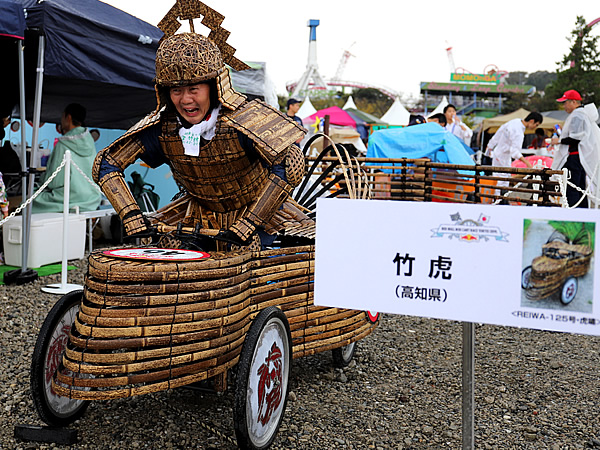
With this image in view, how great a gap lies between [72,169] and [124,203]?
176 inches

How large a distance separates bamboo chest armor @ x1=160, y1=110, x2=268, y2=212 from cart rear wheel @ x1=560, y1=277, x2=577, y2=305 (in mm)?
1702

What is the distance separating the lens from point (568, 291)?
1.52m

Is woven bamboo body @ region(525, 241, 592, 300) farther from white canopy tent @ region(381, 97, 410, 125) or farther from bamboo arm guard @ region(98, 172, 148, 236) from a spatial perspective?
white canopy tent @ region(381, 97, 410, 125)

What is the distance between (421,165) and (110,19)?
11.3ft

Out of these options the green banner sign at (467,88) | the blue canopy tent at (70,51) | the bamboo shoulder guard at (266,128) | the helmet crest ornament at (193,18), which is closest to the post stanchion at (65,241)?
the blue canopy tent at (70,51)

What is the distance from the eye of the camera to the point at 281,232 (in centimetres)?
315

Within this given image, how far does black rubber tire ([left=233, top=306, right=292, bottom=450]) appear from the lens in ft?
7.19

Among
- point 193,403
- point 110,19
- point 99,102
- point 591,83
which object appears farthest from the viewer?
point 591,83

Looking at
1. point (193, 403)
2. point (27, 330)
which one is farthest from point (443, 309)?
point (27, 330)

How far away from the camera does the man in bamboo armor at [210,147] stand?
2.66m

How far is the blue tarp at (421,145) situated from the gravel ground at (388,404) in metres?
3.03

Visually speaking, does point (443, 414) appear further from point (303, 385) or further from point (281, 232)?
point (281, 232)

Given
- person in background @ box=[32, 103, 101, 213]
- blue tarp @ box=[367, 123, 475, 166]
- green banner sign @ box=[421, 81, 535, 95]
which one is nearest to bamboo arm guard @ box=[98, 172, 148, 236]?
person in background @ box=[32, 103, 101, 213]

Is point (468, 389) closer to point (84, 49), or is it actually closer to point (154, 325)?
point (154, 325)
